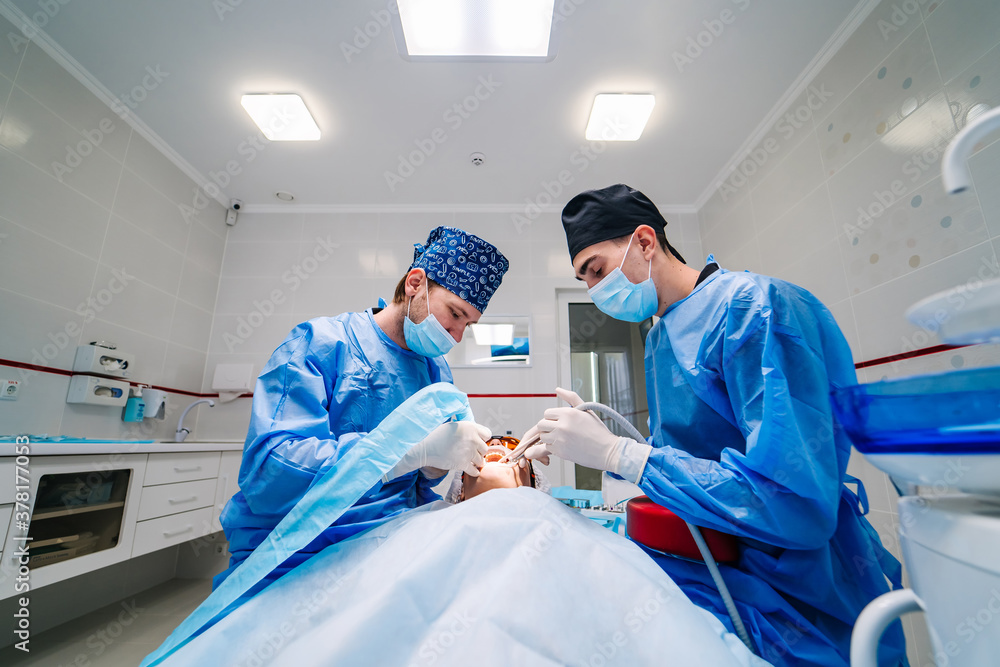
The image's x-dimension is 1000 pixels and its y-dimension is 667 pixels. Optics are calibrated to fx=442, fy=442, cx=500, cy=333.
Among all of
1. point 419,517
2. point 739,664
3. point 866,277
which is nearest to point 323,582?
point 419,517

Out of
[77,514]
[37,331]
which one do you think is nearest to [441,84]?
[37,331]

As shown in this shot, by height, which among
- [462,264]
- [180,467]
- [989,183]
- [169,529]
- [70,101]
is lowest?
[169,529]

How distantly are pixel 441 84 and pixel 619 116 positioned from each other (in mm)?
1039

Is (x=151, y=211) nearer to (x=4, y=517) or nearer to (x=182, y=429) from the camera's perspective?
(x=182, y=429)

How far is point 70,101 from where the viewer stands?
2252 mm

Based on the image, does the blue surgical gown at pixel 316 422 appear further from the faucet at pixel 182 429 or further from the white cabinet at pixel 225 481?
the faucet at pixel 182 429

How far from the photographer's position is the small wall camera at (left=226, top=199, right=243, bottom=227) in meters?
3.42

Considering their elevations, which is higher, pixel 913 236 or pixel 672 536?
pixel 913 236

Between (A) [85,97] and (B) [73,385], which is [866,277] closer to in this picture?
(B) [73,385]

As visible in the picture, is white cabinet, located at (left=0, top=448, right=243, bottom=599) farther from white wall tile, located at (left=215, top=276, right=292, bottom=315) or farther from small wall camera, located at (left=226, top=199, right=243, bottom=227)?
small wall camera, located at (left=226, top=199, right=243, bottom=227)

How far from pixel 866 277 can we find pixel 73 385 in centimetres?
378

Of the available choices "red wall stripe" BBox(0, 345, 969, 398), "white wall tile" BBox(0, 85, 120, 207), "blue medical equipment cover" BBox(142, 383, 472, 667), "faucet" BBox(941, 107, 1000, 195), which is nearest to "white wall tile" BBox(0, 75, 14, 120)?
"white wall tile" BBox(0, 85, 120, 207)

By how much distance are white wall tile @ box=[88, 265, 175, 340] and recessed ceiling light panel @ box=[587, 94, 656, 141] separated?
9.36 ft

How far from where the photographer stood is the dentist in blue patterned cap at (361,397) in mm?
986
